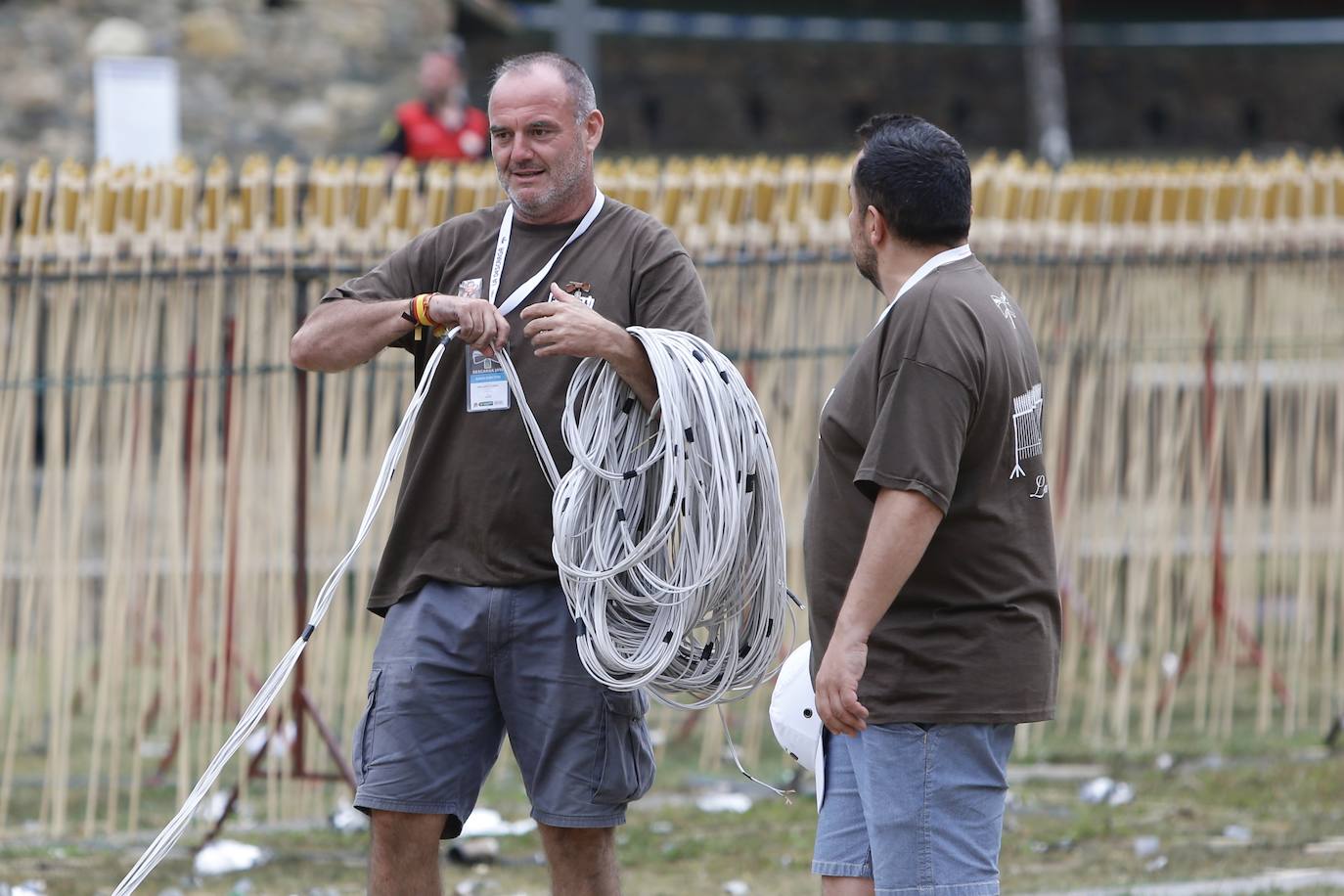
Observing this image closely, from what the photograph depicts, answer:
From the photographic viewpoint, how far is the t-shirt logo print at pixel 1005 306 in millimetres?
3314

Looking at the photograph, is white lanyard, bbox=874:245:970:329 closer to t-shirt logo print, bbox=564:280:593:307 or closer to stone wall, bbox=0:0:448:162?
t-shirt logo print, bbox=564:280:593:307

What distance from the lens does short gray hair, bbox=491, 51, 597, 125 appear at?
378cm

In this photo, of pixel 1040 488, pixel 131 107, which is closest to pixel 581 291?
pixel 1040 488

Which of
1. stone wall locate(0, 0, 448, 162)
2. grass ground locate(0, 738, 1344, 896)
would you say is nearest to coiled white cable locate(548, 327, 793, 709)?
grass ground locate(0, 738, 1344, 896)

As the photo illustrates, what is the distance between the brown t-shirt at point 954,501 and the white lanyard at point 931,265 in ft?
0.06

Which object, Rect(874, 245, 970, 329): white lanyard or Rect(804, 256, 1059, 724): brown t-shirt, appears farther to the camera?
Rect(874, 245, 970, 329): white lanyard

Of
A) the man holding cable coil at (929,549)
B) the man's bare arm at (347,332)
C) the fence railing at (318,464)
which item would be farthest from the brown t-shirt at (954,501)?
the fence railing at (318,464)

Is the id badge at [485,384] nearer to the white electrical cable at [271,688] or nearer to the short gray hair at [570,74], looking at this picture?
the white electrical cable at [271,688]

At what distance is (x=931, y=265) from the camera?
3316 millimetres

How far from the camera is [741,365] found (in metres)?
Result: 6.94

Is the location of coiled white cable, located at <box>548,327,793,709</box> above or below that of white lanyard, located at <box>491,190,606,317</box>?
below

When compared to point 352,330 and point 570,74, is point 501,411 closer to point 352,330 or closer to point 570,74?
point 352,330

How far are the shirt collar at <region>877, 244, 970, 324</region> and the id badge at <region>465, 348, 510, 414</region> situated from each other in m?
0.85

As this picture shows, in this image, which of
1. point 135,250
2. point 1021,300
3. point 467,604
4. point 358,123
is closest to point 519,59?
point 467,604
